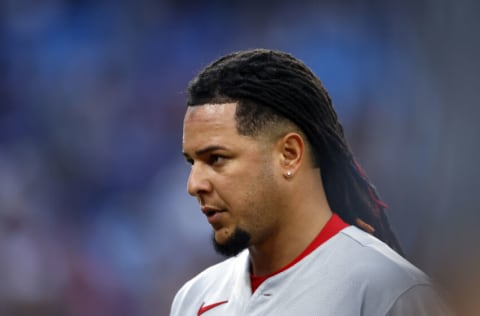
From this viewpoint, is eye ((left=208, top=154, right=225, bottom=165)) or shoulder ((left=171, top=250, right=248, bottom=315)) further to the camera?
shoulder ((left=171, top=250, right=248, bottom=315))

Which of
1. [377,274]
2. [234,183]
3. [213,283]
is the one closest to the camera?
[377,274]

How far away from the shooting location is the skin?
184cm

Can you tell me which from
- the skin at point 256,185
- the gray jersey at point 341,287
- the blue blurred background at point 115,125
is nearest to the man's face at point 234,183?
the skin at point 256,185

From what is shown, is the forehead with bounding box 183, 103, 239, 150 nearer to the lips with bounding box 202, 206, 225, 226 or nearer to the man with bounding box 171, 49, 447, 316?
the man with bounding box 171, 49, 447, 316

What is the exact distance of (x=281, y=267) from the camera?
189 centimetres

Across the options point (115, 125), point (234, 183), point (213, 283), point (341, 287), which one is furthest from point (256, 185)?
point (115, 125)

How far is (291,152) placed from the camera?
189 centimetres

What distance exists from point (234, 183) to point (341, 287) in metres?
0.38

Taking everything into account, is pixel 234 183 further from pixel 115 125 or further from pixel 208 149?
pixel 115 125

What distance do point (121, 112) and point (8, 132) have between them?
0.82m

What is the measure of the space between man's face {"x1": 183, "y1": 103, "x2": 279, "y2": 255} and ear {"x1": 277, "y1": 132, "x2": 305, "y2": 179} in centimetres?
3

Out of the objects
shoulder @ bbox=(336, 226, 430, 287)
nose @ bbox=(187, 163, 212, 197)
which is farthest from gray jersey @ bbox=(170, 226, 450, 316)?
nose @ bbox=(187, 163, 212, 197)

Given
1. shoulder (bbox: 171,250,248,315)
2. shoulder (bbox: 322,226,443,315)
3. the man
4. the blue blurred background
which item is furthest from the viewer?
the blue blurred background

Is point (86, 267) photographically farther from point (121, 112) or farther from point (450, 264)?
point (450, 264)
